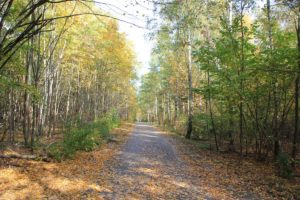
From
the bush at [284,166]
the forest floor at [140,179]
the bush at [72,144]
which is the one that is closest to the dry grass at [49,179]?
the forest floor at [140,179]

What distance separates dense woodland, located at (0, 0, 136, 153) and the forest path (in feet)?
10.7

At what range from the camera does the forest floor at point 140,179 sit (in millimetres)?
6000

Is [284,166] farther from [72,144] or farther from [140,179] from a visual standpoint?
[72,144]

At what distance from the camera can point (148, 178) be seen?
7281 millimetres

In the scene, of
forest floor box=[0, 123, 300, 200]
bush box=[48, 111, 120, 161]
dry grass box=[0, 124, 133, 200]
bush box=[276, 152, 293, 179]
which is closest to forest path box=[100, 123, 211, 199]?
forest floor box=[0, 123, 300, 200]

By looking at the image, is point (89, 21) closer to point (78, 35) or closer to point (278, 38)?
point (78, 35)

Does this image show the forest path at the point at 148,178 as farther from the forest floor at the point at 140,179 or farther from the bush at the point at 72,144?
the bush at the point at 72,144

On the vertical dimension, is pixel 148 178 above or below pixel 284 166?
below

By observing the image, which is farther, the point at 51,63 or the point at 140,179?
the point at 51,63

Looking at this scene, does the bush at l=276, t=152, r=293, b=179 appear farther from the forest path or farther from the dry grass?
the dry grass

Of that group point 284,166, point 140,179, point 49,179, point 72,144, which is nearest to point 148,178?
point 140,179

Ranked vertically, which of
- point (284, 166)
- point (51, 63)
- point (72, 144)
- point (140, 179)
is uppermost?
point (51, 63)

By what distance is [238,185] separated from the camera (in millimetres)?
7043

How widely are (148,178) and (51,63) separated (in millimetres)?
9363
